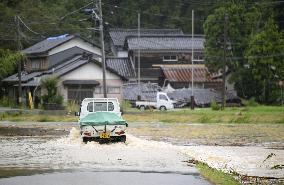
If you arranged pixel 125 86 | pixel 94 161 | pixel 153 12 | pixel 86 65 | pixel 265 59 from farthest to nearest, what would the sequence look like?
pixel 153 12
pixel 125 86
pixel 86 65
pixel 265 59
pixel 94 161

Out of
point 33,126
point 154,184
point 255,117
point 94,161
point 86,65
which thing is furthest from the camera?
point 86,65

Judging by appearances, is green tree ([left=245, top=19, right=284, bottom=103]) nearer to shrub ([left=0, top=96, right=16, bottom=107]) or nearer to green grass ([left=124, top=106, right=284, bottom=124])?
green grass ([left=124, top=106, right=284, bottom=124])

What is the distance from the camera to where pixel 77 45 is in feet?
205

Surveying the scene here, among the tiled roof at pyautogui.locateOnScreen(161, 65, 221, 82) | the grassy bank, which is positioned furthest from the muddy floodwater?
the tiled roof at pyautogui.locateOnScreen(161, 65, 221, 82)

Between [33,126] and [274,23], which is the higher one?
[274,23]

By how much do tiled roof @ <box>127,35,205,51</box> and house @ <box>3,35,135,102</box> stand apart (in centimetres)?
267

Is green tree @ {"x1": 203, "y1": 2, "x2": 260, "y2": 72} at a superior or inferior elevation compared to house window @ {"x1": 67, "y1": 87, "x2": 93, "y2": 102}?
superior

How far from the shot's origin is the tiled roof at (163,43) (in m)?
66.8

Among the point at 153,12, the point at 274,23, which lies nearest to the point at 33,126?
the point at 274,23

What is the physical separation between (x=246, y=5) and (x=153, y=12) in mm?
24835

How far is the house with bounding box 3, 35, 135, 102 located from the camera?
54.8m

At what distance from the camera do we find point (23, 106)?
176 ft

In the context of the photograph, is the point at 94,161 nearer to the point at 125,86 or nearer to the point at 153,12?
the point at 125,86

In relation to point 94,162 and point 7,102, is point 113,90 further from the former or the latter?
point 94,162
